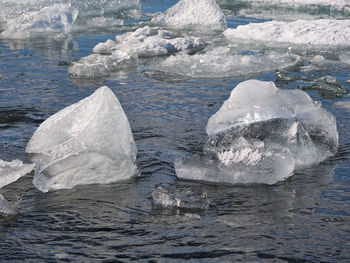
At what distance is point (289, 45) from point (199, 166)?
534 cm

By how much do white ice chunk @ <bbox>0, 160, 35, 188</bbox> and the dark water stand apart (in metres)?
0.07

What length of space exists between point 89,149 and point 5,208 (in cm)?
83

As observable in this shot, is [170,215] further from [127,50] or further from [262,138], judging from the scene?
[127,50]

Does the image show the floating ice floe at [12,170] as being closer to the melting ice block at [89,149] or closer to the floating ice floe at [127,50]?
the melting ice block at [89,149]

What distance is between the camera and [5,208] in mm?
3604

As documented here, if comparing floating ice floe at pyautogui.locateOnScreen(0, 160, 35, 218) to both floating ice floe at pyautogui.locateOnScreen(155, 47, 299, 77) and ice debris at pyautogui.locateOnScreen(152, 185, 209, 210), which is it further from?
floating ice floe at pyautogui.locateOnScreen(155, 47, 299, 77)

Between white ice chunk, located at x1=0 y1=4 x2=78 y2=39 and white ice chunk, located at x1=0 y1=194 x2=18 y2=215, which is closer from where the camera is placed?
white ice chunk, located at x1=0 y1=194 x2=18 y2=215

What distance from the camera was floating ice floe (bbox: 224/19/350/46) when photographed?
9023 mm

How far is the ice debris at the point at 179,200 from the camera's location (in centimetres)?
373

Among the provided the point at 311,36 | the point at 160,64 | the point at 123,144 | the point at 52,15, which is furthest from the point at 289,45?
the point at 123,144

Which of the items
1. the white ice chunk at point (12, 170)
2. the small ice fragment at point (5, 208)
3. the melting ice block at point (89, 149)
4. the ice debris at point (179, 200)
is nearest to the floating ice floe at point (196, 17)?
the melting ice block at point (89, 149)

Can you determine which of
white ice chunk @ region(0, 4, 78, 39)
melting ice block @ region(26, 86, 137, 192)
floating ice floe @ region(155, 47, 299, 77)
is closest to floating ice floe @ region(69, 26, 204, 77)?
floating ice floe @ region(155, 47, 299, 77)

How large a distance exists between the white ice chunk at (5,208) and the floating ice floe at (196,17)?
27.0 feet

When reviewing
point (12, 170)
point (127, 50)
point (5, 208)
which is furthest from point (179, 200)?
point (127, 50)
